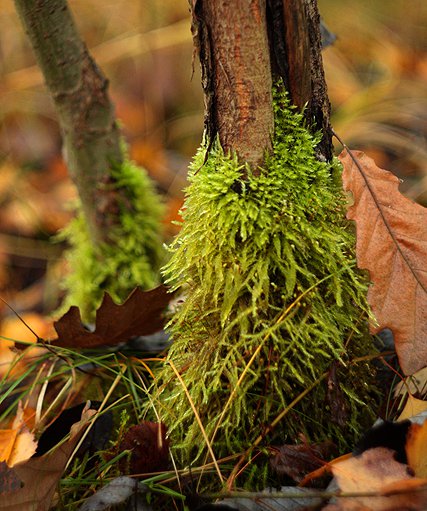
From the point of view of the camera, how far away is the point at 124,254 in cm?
201

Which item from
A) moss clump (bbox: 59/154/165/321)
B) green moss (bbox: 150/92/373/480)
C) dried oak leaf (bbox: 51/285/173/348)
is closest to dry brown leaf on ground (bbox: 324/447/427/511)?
green moss (bbox: 150/92/373/480)

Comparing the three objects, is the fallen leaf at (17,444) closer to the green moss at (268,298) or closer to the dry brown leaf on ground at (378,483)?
the green moss at (268,298)

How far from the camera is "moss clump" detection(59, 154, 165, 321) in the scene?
2.00 meters

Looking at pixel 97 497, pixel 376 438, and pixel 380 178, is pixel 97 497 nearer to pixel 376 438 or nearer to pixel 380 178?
pixel 376 438

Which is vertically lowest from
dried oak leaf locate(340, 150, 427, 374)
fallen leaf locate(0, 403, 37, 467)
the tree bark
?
fallen leaf locate(0, 403, 37, 467)

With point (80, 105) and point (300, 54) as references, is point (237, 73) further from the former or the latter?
point (80, 105)

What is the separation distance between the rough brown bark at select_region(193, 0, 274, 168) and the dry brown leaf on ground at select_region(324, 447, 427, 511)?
1.97ft

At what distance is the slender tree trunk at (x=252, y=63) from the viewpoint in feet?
3.18

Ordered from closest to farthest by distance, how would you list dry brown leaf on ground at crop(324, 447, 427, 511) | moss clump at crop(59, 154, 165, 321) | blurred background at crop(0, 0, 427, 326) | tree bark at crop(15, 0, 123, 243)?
dry brown leaf on ground at crop(324, 447, 427, 511), tree bark at crop(15, 0, 123, 243), moss clump at crop(59, 154, 165, 321), blurred background at crop(0, 0, 427, 326)

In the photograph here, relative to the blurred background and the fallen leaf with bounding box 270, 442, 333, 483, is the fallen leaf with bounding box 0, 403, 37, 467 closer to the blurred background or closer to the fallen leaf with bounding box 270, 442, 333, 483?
the fallen leaf with bounding box 270, 442, 333, 483

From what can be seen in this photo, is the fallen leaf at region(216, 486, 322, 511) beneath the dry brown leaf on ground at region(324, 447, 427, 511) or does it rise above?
beneath

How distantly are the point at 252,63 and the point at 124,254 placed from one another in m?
1.17

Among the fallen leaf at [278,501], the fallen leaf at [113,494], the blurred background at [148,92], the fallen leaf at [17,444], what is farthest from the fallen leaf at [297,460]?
the blurred background at [148,92]

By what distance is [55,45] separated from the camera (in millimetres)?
1760
